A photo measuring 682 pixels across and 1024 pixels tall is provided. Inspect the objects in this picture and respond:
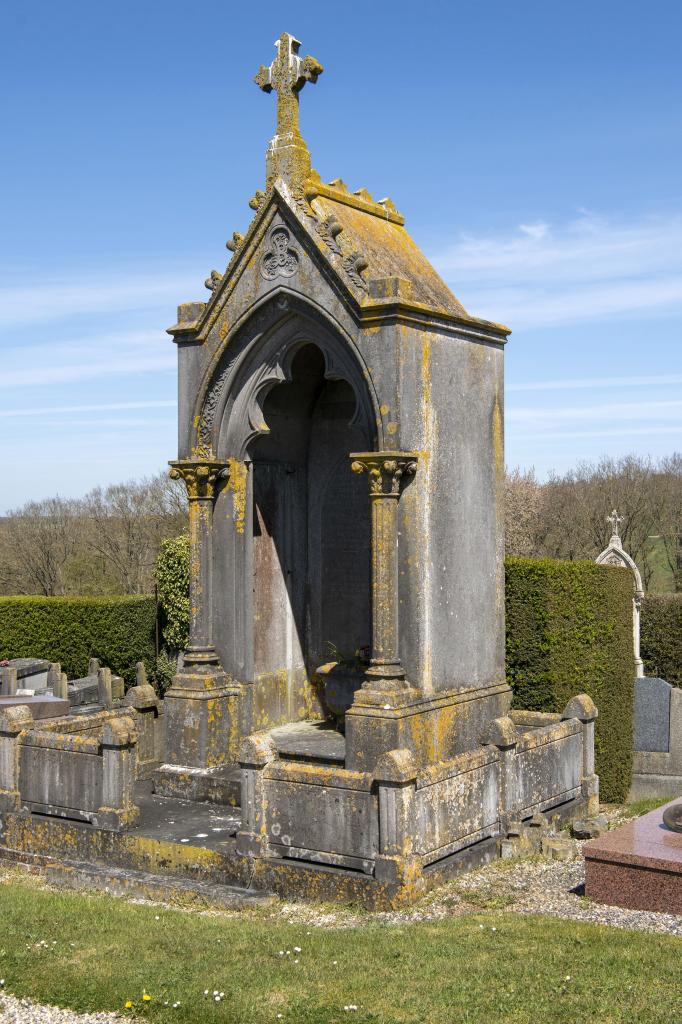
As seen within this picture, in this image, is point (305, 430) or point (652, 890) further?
point (305, 430)

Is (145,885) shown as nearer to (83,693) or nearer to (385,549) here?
(385,549)

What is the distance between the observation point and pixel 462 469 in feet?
35.7

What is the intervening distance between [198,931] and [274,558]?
5255 mm

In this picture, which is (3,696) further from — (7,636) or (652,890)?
(652,890)

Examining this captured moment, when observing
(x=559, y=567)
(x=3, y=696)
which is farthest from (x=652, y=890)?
(x=3, y=696)

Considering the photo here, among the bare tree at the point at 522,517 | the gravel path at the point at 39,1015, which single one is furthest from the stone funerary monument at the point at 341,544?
the bare tree at the point at 522,517

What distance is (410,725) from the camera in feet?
32.3

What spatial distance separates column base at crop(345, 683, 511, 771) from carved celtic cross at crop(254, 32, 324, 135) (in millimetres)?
5781

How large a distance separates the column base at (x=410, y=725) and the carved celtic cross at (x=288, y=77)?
228 inches

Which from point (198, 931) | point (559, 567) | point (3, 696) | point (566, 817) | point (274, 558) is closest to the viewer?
point (198, 931)

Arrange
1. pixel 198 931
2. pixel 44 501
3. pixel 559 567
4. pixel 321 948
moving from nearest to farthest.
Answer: pixel 321 948 < pixel 198 931 < pixel 559 567 < pixel 44 501

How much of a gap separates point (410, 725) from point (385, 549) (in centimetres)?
164

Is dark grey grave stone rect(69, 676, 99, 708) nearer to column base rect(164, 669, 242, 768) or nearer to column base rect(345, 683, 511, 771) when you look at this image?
column base rect(164, 669, 242, 768)

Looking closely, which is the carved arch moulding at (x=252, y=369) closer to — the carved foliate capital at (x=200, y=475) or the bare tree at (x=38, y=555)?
the carved foliate capital at (x=200, y=475)
